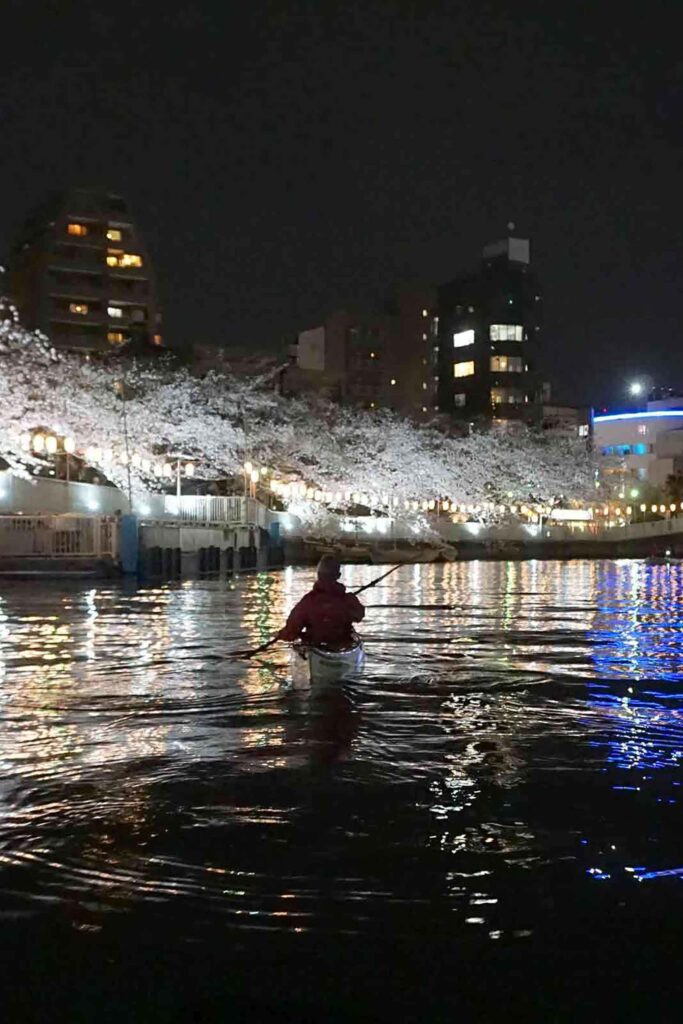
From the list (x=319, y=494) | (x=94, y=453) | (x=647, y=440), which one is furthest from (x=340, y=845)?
(x=647, y=440)

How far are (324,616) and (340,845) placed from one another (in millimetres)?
5555

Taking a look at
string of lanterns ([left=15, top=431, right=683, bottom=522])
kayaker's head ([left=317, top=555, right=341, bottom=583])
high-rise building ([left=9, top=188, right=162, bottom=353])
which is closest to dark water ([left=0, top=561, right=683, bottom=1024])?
kayaker's head ([left=317, top=555, right=341, bottom=583])

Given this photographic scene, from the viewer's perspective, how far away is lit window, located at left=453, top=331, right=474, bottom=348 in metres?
91.1

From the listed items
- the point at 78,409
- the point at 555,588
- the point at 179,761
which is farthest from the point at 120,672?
the point at 78,409

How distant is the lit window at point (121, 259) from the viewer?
66375mm

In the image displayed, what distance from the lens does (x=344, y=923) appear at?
4633mm

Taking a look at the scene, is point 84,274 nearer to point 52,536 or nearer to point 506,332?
point 52,536

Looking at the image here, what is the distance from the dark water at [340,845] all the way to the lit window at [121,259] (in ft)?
190

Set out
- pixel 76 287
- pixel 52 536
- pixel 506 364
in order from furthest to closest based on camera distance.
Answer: pixel 506 364, pixel 76 287, pixel 52 536

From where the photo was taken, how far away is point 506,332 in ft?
295

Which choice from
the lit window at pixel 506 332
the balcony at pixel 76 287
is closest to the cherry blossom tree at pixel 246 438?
the balcony at pixel 76 287

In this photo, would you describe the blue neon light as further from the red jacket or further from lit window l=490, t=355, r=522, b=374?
the red jacket

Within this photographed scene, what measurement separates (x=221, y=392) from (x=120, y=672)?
124 ft

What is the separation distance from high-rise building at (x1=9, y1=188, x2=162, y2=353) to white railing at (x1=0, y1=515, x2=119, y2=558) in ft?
106
